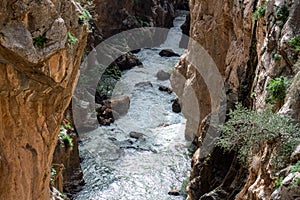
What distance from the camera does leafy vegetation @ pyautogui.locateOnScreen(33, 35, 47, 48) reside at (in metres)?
9.43

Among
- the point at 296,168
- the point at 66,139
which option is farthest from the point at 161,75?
the point at 296,168

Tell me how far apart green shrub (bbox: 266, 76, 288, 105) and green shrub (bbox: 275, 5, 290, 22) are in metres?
2.03

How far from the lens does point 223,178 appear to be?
15.9m

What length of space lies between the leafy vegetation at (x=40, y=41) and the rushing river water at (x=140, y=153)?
1181cm

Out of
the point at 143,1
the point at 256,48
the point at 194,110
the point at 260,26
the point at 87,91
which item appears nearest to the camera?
the point at 260,26

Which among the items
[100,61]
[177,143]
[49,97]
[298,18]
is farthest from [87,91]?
[298,18]

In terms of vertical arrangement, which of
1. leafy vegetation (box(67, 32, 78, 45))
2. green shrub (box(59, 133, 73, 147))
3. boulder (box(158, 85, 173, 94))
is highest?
leafy vegetation (box(67, 32, 78, 45))

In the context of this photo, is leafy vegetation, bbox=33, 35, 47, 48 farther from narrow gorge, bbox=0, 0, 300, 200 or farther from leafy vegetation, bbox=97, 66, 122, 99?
leafy vegetation, bbox=97, 66, 122, 99

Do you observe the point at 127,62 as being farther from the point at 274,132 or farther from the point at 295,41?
the point at 274,132

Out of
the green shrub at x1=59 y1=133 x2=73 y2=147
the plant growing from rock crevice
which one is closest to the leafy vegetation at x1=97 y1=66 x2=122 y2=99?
the green shrub at x1=59 y1=133 x2=73 y2=147

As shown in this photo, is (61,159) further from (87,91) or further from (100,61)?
(100,61)

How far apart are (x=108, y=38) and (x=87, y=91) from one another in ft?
27.8

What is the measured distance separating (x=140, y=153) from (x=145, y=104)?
19.1 ft

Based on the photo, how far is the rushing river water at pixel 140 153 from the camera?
67.2ft
